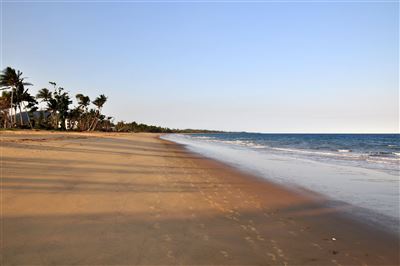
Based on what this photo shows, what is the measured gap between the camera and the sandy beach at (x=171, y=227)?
3891 mm

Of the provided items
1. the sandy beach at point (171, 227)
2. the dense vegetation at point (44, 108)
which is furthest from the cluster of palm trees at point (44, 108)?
the sandy beach at point (171, 227)

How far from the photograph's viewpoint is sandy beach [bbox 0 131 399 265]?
3.89 meters

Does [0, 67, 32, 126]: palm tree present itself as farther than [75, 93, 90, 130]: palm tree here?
No

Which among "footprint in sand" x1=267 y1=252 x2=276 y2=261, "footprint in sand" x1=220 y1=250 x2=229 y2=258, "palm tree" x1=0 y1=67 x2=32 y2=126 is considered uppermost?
"palm tree" x1=0 y1=67 x2=32 y2=126

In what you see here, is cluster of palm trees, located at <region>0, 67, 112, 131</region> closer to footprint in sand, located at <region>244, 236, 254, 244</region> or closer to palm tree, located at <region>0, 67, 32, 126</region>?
palm tree, located at <region>0, 67, 32, 126</region>

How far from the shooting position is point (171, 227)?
5062 millimetres

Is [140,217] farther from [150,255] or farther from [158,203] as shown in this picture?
[150,255]

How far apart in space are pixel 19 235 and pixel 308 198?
22.9 feet

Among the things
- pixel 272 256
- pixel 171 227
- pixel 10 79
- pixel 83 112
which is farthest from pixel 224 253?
pixel 83 112

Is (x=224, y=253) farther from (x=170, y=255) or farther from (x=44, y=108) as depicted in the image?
(x=44, y=108)

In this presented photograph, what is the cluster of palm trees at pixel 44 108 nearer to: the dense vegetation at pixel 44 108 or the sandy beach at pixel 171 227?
the dense vegetation at pixel 44 108

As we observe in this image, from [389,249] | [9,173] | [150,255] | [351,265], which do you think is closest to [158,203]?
[150,255]

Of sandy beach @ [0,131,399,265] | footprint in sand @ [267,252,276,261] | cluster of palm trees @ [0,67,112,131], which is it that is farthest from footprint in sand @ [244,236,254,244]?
cluster of palm trees @ [0,67,112,131]

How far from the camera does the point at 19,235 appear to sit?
14.1 ft
